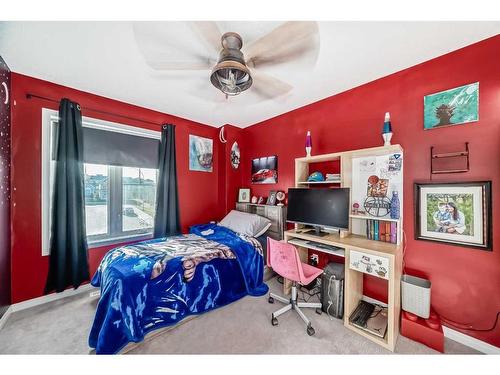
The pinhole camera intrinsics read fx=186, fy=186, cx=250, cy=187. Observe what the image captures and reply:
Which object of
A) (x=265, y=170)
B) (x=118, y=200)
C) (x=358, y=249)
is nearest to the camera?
(x=358, y=249)

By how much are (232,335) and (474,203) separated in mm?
2336

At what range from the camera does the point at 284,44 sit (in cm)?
128

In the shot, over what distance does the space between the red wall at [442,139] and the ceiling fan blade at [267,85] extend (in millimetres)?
1002

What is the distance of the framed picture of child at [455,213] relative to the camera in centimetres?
148

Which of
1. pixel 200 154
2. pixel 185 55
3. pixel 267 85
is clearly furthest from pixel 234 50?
pixel 200 154

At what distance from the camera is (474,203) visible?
152cm

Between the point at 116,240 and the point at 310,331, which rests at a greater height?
the point at 116,240

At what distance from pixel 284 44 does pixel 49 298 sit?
358 cm

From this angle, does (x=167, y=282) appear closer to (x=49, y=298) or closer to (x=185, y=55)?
(x=49, y=298)

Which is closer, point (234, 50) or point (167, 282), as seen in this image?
point (234, 50)

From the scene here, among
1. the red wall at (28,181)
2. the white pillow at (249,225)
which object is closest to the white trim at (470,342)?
the white pillow at (249,225)

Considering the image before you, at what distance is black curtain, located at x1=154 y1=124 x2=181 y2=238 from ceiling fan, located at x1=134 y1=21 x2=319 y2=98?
1569 millimetres
